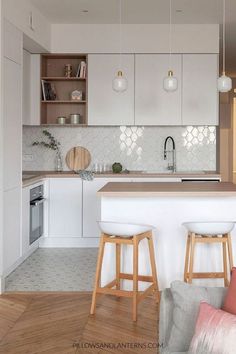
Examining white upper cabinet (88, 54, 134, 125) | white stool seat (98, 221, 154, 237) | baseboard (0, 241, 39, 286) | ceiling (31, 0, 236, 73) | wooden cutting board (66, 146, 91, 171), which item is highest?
ceiling (31, 0, 236, 73)

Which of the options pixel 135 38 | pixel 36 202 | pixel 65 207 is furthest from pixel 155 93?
pixel 36 202

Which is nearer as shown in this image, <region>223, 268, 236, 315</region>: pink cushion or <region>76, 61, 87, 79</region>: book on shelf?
<region>223, 268, 236, 315</region>: pink cushion

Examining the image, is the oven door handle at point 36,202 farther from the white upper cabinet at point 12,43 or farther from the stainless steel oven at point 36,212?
the white upper cabinet at point 12,43

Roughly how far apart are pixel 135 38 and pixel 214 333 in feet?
18.1

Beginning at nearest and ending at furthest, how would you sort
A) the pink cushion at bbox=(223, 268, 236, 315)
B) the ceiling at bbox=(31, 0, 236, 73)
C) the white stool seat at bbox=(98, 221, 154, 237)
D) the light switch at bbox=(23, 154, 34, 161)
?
1. the pink cushion at bbox=(223, 268, 236, 315)
2. the white stool seat at bbox=(98, 221, 154, 237)
3. the ceiling at bbox=(31, 0, 236, 73)
4. the light switch at bbox=(23, 154, 34, 161)

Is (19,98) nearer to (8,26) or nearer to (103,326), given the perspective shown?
(8,26)

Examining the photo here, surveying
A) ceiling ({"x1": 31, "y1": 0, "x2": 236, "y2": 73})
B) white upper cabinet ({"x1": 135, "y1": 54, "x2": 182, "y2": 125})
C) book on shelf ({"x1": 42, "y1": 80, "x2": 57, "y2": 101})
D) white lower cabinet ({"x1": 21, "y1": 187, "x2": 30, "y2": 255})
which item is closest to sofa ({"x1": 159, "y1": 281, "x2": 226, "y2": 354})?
white lower cabinet ({"x1": 21, "y1": 187, "x2": 30, "y2": 255})

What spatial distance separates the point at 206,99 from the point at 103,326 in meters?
3.97

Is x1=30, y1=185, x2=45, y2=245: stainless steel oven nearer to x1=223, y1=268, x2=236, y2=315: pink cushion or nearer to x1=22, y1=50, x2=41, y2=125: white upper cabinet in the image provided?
x1=22, y1=50, x2=41, y2=125: white upper cabinet

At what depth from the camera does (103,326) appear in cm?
394

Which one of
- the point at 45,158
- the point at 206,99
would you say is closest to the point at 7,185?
the point at 45,158

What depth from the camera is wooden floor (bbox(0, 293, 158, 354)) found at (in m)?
3.55

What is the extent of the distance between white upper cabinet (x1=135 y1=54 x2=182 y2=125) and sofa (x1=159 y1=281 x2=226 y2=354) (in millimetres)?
4798

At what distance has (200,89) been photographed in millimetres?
7055
